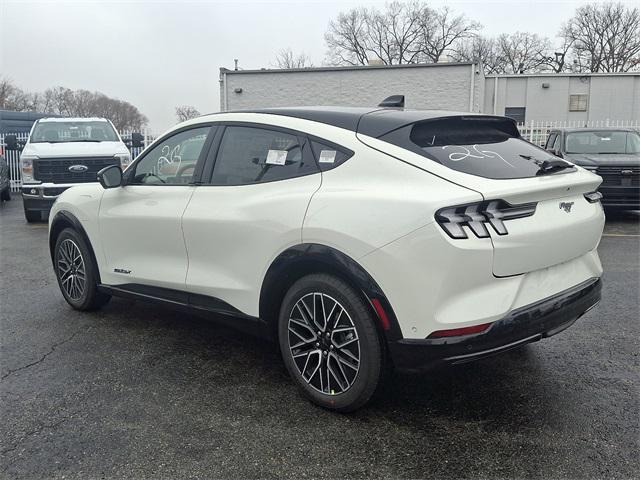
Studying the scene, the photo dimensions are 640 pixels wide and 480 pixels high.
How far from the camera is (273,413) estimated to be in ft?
10.5

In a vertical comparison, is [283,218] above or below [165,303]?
above

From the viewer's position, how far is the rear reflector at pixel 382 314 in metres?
2.86

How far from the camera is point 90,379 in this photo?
12.1 ft

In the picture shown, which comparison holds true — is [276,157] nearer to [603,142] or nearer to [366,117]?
[366,117]

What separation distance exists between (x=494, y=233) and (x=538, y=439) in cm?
106

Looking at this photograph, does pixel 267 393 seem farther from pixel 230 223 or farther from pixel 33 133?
pixel 33 133

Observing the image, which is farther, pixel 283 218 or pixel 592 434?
pixel 283 218

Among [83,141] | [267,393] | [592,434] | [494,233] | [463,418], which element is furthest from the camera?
[83,141]

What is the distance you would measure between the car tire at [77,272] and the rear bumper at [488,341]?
3.08 metres

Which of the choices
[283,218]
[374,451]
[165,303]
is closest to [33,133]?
[165,303]

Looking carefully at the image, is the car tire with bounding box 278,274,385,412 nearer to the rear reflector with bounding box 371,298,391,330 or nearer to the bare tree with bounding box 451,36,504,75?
the rear reflector with bounding box 371,298,391,330


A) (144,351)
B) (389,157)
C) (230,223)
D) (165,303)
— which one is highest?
(389,157)

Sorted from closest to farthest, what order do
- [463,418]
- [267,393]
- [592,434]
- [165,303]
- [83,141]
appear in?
[592,434]
[463,418]
[267,393]
[165,303]
[83,141]

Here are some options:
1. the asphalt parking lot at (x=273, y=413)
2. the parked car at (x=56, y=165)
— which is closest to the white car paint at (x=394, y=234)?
the asphalt parking lot at (x=273, y=413)
